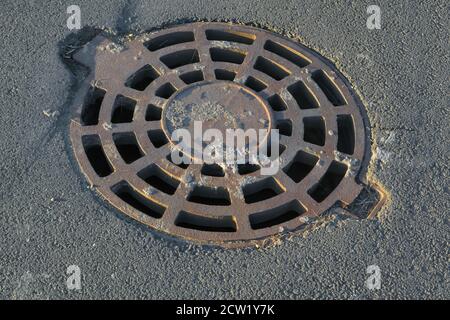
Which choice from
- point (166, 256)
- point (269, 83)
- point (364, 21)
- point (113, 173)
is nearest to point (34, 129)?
point (113, 173)

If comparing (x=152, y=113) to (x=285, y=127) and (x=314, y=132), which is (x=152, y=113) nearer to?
(x=285, y=127)

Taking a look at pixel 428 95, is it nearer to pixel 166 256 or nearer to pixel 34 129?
pixel 166 256

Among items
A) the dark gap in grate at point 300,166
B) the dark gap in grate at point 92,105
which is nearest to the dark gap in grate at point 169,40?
the dark gap in grate at point 92,105

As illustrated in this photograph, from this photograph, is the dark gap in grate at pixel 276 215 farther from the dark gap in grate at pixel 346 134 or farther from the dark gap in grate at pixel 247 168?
the dark gap in grate at pixel 346 134

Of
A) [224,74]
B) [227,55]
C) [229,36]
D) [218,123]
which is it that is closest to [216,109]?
[218,123]

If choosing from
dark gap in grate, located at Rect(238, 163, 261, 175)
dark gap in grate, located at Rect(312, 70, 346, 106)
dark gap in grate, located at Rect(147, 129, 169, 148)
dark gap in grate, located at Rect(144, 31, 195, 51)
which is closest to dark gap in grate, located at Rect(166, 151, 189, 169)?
dark gap in grate, located at Rect(147, 129, 169, 148)
